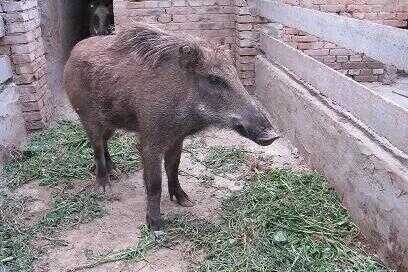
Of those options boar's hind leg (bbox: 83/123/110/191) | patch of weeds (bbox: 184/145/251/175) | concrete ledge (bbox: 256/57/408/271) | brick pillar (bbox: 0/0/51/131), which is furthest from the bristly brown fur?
brick pillar (bbox: 0/0/51/131)

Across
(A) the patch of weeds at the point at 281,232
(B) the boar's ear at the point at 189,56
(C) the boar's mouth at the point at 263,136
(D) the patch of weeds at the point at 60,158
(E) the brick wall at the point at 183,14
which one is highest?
(B) the boar's ear at the point at 189,56

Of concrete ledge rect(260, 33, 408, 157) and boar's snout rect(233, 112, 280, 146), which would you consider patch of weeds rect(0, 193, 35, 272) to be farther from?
concrete ledge rect(260, 33, 408, 157)

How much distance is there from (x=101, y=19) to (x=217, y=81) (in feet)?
19.2

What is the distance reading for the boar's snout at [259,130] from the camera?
3111 millimetres

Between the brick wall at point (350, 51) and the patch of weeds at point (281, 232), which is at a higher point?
the brick wall at point (350, 51)

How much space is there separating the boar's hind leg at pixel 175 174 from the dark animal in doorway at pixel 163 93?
1 cm

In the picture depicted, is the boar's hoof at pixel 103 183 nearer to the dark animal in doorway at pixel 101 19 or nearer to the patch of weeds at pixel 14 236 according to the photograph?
the patch of weeds at pixel 14 236

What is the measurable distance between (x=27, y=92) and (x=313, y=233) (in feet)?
12.6

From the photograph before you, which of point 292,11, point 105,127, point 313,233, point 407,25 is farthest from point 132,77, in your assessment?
point 407,25

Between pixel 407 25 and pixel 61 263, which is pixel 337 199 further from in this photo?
pixel 407 25

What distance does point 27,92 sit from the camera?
5.50 metres

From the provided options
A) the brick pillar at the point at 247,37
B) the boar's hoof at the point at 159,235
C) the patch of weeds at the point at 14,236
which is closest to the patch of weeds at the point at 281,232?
the boar's hoof at the point at 159,235

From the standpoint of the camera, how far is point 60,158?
192 inches

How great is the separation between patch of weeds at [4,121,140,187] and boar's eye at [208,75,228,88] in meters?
1.87
